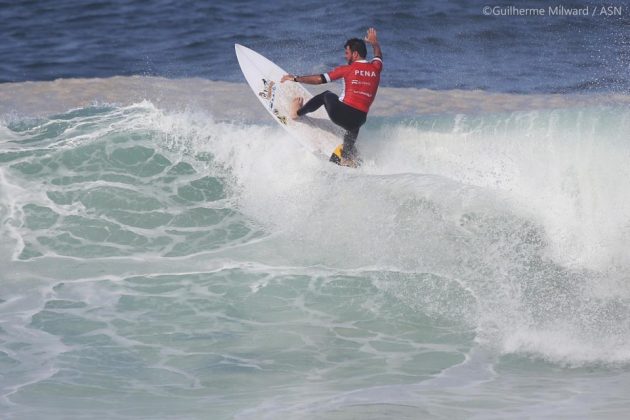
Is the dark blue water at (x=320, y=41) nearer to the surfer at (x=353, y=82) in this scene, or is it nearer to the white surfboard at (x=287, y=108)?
the white surfboard at (x=287, y=108)

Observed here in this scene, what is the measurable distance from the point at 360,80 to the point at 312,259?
214 cm

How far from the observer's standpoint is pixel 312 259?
8961mm

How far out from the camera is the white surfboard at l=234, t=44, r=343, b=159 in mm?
10492

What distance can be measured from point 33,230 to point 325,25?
11.4 meters

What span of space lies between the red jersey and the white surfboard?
0.76 m

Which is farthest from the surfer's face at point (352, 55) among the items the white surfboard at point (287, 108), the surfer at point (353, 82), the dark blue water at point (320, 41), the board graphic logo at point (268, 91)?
the dark blue water at point (320, 41)

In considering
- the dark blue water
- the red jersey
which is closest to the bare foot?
the red jersey

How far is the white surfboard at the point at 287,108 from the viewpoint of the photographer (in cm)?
1049

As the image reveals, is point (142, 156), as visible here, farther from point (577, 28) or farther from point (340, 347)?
point (577, 28)

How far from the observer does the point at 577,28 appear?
19.7 m

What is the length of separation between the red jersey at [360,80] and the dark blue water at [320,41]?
6.14 meters

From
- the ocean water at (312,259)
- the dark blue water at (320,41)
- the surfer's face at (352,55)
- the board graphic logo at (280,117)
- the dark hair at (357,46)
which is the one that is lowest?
the ocean water at (312,259)

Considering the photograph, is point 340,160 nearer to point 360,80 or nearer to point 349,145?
point 349,145

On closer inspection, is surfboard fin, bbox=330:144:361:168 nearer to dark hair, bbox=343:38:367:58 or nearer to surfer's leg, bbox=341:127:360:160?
surfer's leg, bbox=341:127:360:160
